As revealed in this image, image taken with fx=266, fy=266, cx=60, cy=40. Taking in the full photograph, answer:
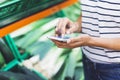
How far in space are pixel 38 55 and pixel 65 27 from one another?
29.4 inches

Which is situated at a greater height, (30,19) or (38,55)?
(30,19)

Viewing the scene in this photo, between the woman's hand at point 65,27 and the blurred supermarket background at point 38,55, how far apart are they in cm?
42

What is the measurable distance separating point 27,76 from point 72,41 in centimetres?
70

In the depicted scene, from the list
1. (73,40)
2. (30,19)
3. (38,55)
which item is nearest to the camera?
(73,40)

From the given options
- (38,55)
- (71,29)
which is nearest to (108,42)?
(71,29)

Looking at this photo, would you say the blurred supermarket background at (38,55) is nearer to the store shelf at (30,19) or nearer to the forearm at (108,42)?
the store shelf at (30,19)

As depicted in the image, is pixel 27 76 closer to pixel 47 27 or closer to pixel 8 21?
pixel 8 21

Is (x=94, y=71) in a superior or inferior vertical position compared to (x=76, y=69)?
superior

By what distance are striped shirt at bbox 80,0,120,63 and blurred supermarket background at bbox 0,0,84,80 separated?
582 mm

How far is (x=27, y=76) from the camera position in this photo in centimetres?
191

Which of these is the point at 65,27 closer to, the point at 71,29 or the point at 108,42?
the point at 71,29

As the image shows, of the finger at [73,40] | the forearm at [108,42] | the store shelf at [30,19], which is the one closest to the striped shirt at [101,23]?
the forearm at [108,42]

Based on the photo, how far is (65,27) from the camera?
1.55m

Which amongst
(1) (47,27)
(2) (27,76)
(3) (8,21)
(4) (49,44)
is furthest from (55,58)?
(3) (8,21)
